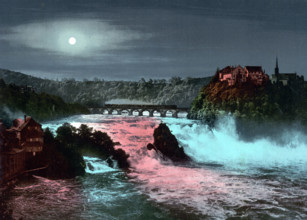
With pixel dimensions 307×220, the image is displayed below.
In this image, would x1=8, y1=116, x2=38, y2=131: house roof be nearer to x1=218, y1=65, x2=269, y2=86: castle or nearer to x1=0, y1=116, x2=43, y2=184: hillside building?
x1=0, y1=116, x2=43, y2=184: hillside building

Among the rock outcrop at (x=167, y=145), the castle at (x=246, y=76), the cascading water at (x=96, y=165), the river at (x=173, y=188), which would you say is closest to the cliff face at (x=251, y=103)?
the castle at (x=246, y=76)

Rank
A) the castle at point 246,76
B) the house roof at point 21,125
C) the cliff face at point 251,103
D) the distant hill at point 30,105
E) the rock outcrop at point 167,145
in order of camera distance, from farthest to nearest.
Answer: the castle at point 246,76 < the cliff face at point 251,103 < the rock outcrop at point 167,145 < the distant hill at point 30,105 < the house roof at point 21,125

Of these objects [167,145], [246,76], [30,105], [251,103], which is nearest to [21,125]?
[30,105]

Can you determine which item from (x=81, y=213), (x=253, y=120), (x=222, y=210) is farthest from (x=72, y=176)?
(x=253, y=120)

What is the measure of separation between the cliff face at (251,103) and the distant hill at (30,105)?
1795cm

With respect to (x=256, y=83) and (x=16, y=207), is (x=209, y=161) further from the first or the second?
(x=256, y=83)

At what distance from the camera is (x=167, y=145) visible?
2633cm

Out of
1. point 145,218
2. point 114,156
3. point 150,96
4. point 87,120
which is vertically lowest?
point 145,218

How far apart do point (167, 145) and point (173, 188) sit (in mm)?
7487

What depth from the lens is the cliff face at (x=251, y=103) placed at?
146ft

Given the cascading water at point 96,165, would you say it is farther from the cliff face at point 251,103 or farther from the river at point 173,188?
the cliff face at point 251,103

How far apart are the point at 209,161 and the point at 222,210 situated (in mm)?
11541

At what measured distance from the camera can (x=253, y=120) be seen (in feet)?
144

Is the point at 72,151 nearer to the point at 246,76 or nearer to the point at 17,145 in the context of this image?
the point at 17,145
